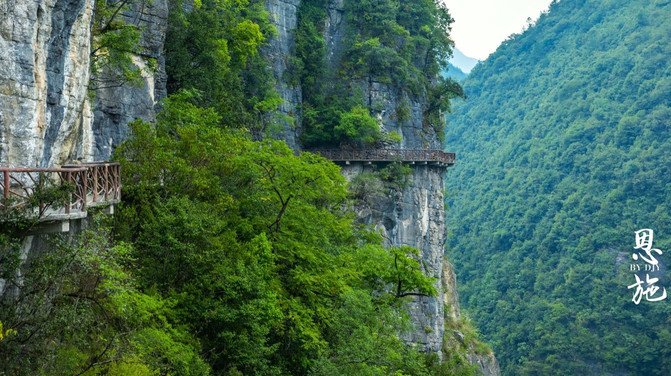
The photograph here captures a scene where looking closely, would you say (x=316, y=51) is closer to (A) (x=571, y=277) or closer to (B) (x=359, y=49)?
(B) (x=359, y=49)

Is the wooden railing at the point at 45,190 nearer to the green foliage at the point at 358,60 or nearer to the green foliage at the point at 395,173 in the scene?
the green foliage at the point at 395,173

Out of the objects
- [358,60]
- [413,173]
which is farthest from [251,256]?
[358,60]

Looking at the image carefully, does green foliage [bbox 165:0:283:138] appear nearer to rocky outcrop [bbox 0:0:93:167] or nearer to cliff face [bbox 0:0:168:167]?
cliff face [bbox 0:0:168:167]

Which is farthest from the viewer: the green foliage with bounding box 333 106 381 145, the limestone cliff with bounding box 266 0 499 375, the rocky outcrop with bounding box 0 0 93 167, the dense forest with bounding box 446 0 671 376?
the dense forest with bounding box 446 0 671 376

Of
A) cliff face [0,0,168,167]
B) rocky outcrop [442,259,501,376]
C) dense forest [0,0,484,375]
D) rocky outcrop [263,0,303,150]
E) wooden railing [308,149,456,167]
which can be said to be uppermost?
rocky outcrop [263,0,303,150]

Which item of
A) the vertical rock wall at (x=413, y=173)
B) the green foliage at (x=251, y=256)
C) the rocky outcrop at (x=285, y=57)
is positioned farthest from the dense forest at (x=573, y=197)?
the green foliage at (x=251, y=256)

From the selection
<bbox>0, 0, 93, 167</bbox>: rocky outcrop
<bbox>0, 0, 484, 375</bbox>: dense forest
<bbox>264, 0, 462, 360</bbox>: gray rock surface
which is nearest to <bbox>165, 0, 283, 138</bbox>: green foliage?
<bbox>0, 0, 484, 375</bbox>: dense forest

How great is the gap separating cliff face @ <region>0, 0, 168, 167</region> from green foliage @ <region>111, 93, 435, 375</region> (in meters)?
2.20

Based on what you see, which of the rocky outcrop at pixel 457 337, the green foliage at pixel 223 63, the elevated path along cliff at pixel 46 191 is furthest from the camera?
the rocky outcrop at pixel 457 337

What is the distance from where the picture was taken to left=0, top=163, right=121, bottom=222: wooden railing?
11664 mm

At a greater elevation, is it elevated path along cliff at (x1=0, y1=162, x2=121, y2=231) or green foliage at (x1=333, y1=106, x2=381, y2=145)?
green foliage at (x1=333, y1=106, x2=381, y2=145)

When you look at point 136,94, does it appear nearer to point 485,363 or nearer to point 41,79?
point 41,79

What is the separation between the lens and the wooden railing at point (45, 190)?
459 inches

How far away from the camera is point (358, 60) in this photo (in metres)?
43.4
